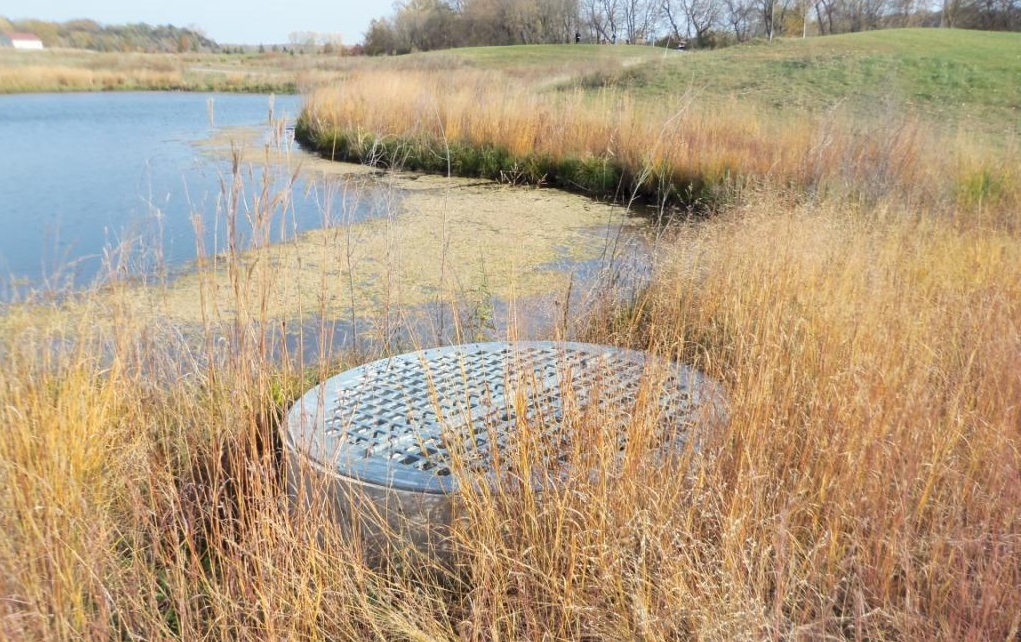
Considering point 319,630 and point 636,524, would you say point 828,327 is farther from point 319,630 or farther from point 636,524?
point 319,630

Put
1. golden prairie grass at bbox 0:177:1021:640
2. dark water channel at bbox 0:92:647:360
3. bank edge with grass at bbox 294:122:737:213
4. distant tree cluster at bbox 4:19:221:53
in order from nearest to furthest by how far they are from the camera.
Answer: golden prairie grass at bbox 0:177:1021:640
dark water channel at bbox 0:92:647:360
bank edge with grass at bbox 294:122:737:213
distant tree cluster at bbox 4:19:221:53

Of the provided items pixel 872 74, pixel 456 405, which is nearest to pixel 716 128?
pixel 456 405

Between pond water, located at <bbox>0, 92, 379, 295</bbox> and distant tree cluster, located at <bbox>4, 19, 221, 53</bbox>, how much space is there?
2945 cm

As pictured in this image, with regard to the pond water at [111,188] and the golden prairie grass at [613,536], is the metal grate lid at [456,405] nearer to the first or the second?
the golden prairie grass at [613,536]

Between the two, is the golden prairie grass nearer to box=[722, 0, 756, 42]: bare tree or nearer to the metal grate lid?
the metal grate lid

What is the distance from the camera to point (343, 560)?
1.46m

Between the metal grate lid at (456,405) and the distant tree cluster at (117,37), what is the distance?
41.4 metres

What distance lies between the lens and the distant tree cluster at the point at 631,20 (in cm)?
2569

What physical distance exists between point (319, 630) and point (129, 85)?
22269 mm

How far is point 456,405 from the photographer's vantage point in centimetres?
183

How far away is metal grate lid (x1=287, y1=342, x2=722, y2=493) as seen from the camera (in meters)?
1.55

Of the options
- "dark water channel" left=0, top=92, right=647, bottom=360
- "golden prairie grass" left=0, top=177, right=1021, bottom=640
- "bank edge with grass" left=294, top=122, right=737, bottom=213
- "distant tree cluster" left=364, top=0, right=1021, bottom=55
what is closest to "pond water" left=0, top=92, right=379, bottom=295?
"dark water channel" left=0, top=92, right=647, bottom=360

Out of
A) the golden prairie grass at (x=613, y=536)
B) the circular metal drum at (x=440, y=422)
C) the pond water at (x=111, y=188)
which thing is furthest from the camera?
the pond water at (x=111, y=188)

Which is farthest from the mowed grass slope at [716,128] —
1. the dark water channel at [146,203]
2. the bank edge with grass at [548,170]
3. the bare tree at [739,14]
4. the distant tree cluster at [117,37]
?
the distant tree cluster at [117,37]
